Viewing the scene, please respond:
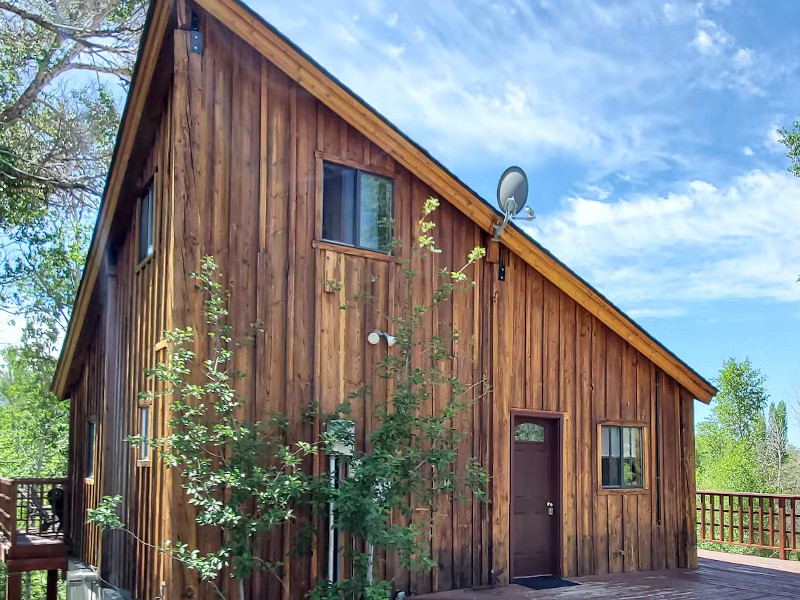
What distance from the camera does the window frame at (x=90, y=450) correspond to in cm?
1244

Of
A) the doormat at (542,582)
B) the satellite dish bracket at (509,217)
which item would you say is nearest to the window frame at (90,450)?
the doormat at (542,582)

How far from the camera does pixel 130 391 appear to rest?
986cm

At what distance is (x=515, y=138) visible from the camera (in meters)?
27.1

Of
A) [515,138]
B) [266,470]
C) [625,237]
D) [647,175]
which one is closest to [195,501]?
[266,470]

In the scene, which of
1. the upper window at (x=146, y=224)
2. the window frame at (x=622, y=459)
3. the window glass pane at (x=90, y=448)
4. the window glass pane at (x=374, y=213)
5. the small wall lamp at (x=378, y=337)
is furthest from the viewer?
the window glass pane at (x=90, y=448)

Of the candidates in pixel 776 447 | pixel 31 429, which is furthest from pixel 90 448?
pixel 776 447

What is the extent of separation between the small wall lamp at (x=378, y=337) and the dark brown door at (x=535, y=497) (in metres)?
2.34

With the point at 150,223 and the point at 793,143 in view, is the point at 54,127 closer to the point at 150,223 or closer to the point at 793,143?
the point at 150,223

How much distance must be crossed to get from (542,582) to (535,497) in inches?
41.1

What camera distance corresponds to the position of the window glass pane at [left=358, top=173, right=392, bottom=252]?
Answer: 8859 mm

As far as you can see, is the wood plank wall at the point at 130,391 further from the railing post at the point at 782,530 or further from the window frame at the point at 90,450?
the railing post at the point at 782,530

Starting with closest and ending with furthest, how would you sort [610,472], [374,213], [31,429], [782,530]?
[374,213]
[610,472]
[782,530]
[31,429]

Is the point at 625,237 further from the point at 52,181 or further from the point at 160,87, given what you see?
the point at 160,87

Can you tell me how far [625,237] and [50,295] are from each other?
56227mm
